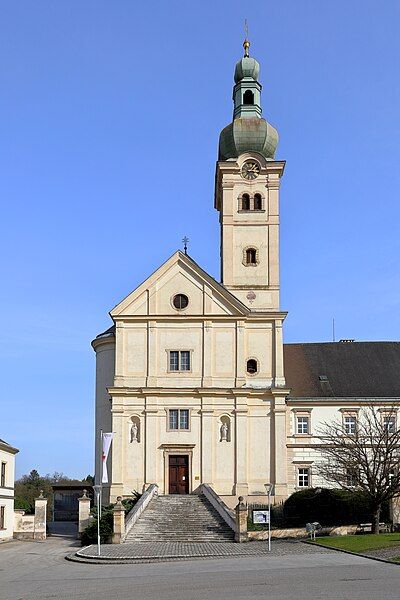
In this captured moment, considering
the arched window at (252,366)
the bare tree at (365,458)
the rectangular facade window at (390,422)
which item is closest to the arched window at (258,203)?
the arched window at (252,366)

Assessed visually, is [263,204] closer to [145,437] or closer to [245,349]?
[245,349]

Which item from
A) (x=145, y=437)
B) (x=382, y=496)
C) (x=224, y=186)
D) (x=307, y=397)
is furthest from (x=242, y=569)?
(x=224, y=186)

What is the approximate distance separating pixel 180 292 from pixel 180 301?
520mm

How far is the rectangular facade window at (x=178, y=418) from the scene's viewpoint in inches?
1986

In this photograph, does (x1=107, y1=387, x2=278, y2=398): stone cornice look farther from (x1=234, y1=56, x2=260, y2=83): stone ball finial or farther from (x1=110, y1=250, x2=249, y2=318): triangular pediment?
(x1=234, y1=56, x2=260, y2=83): stone ball finial

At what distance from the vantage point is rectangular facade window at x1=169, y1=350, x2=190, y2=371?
51062mm

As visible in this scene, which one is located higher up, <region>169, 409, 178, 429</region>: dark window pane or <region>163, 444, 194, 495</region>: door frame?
<region>169, 409, 178, 429</region>: dark window pane

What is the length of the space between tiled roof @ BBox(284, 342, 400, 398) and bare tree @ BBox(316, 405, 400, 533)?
69.7 inches

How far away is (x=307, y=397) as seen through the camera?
178 ft

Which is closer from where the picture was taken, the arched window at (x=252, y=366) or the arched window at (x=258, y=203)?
the arched window at (x=252, y=366)

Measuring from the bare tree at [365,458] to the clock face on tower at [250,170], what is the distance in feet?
51.9

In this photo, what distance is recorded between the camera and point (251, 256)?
54.5 m

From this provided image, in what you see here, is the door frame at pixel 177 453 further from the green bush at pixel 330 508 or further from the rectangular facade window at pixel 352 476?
the rectangular facade window at pixel 352 476

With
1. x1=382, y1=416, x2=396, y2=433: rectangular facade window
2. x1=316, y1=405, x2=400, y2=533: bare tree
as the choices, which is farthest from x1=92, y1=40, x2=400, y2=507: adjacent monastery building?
x1=382, y1=416, x2=396, y2=433: rectangular facade window
